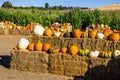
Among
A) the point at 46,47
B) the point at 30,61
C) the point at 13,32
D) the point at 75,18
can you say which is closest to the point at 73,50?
the point at 46,47

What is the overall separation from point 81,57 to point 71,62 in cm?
33

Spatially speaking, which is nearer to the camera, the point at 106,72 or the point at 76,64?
the point at 106,72

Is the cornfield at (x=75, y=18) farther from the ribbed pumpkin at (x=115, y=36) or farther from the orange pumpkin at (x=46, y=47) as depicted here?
the ribbed pumpkin at (x=115, y=36)

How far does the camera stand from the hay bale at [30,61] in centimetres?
1205

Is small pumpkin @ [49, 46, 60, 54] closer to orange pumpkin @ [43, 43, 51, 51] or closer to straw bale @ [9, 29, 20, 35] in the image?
orange pumpkin @ [43, 43, 51, 51]

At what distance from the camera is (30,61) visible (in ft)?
40.3

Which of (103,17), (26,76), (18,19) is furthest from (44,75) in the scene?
(18,19)

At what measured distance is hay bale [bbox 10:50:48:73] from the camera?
475 inches

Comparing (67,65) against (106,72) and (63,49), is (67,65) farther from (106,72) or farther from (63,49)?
(106,72)

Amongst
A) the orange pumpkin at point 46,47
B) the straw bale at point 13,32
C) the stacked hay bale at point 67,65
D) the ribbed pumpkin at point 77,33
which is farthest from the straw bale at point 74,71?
the straw bale at point 13,32

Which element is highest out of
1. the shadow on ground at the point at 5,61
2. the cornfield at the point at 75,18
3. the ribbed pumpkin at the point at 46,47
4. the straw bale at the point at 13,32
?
the cornfield at the point at 75,18

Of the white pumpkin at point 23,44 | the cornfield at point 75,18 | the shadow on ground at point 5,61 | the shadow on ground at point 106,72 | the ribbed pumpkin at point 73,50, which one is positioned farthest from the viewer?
the cornfield at point 75,18

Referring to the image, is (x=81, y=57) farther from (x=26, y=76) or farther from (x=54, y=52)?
(x=26, y=76)

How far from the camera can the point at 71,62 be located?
11594mm
